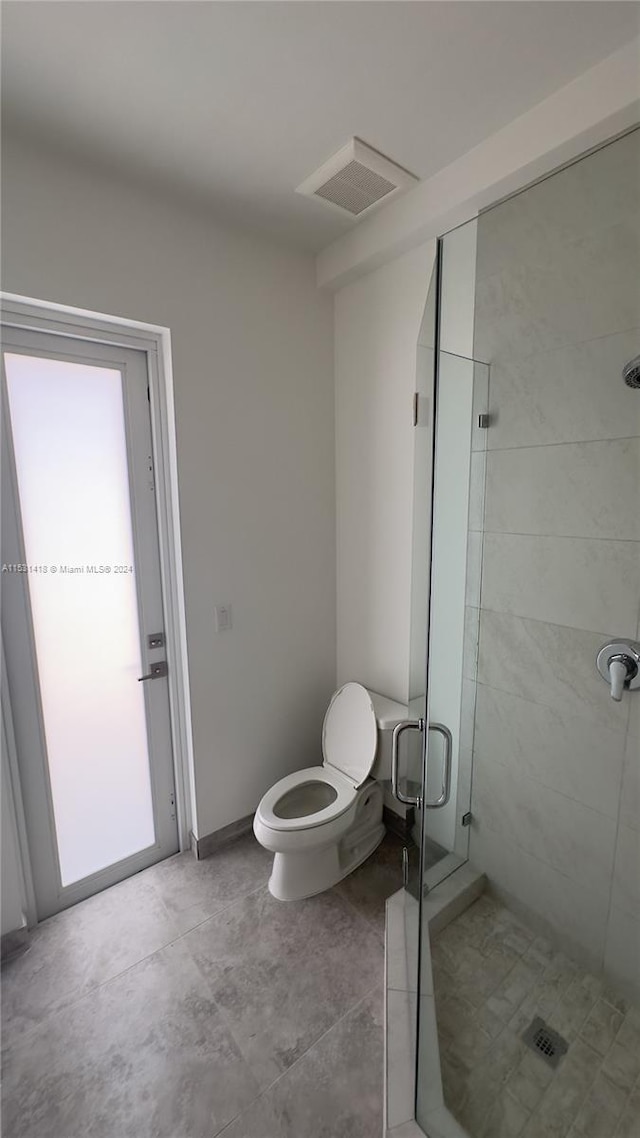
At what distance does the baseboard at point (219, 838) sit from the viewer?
211cm

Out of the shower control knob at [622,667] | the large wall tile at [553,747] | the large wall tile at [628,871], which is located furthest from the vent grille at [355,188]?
the large wall tile at [628,871]

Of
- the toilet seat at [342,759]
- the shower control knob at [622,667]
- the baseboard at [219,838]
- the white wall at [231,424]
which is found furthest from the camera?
the baseboard at [219,838]

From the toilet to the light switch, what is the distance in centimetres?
66

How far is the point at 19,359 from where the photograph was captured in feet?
5.27

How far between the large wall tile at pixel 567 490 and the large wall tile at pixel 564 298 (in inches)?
13.3

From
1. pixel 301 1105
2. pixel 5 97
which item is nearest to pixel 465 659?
pixel 301 1105

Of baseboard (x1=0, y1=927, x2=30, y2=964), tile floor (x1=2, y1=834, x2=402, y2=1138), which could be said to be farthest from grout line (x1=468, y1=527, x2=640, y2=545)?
baseboard (x1=0, y1=927, x2=30, y2=964)

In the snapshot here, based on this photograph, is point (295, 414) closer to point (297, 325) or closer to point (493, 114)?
point (297, 325)

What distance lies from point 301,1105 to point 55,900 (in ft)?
3.98

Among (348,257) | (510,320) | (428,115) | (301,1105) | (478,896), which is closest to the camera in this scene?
(301,1105)

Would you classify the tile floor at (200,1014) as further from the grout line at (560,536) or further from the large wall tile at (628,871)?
the grout line at (560,536)

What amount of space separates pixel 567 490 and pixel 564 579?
29 centimetres

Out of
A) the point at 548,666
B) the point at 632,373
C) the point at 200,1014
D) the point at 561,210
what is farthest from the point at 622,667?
the point at 200,1014

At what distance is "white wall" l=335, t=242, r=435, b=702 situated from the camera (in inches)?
77.9
